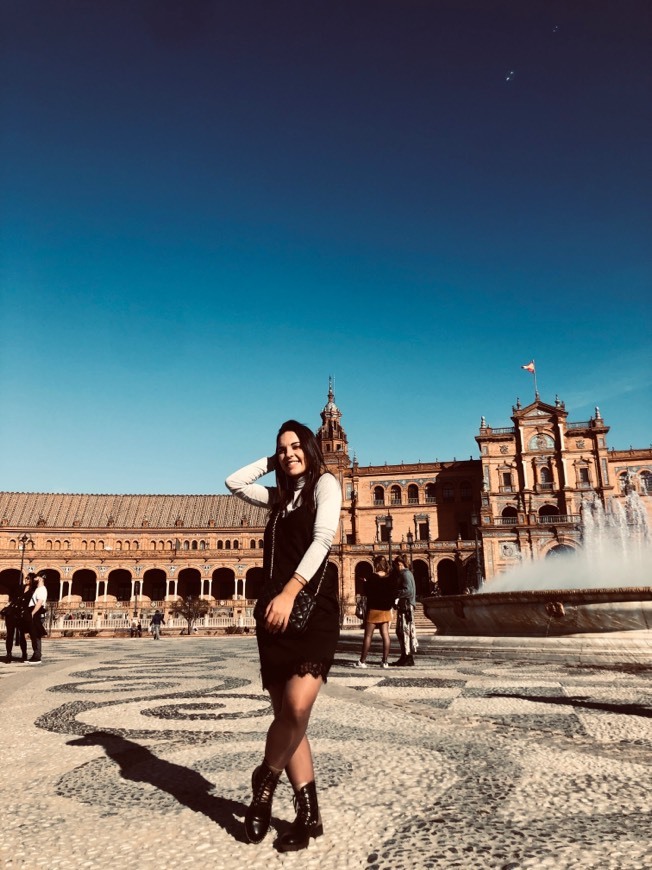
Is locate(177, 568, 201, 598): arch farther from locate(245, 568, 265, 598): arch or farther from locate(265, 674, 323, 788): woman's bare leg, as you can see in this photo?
locate(265, 674, 323, 788): woman's bare leg

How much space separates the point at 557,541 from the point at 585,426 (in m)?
10.6

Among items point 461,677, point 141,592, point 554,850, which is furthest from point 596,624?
point 141,592

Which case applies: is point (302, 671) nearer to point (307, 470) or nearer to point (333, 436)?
point (307, 470)

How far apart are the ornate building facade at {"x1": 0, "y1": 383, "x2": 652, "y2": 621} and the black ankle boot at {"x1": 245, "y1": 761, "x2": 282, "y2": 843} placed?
45505mm

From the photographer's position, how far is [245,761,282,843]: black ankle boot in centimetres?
240

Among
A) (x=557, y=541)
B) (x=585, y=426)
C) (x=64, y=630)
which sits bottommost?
(x=64, y=630)

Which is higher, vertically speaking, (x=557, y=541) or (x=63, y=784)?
(x=557, y=541)

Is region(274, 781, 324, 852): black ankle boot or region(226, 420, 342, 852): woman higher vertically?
region(226, 420, 342, 852): woman

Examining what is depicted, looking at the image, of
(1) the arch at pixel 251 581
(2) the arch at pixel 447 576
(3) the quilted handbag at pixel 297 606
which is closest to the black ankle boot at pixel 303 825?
(3) the quilted handbag at pixel 297 606

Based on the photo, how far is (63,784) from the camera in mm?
3240

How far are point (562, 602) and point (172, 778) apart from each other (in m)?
8.11

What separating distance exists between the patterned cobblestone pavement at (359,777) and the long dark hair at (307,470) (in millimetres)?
1340

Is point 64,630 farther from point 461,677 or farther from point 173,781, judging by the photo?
point 173,781

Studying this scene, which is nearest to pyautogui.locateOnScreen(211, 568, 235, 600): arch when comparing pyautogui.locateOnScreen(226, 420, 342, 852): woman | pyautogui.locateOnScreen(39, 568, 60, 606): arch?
pyautogui.locateOnScreen(39, 568, 60, 606): arch
